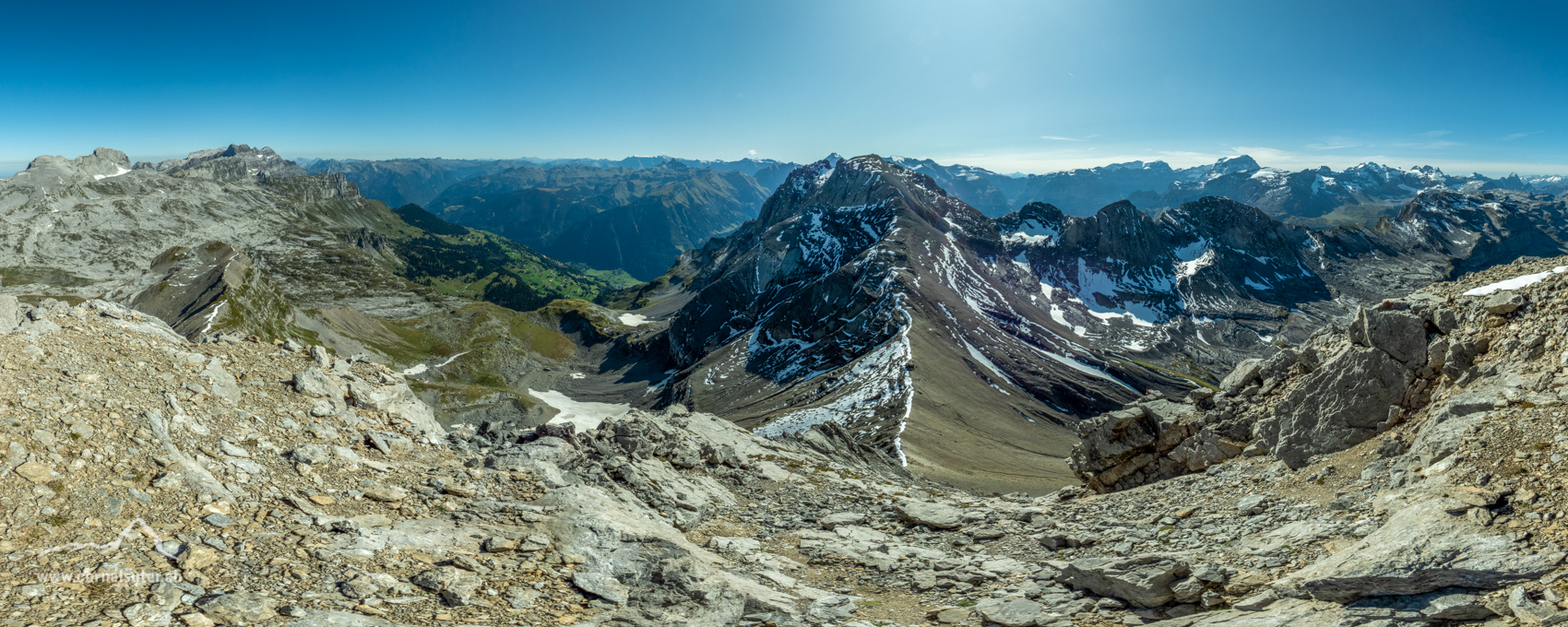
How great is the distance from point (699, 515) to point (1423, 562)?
2312 centimetres

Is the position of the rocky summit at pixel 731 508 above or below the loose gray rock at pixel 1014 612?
above

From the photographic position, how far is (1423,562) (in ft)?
43.1

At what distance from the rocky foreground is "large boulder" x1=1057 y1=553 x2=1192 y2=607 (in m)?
0.07

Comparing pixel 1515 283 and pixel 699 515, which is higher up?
pixel 1515 283

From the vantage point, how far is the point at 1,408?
50.8ft

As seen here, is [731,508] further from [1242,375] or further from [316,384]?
[1242,375]

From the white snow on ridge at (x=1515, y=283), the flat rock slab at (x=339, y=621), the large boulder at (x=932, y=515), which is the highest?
the white snow on ridge at (x=1515, y=283)

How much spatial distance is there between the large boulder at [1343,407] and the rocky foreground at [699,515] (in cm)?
9

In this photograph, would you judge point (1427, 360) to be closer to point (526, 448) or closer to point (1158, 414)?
point (1158, 414)

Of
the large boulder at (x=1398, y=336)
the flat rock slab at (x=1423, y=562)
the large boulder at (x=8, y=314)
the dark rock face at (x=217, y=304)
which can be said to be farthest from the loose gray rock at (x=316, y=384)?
the dark rock face at (x=217, y=304)

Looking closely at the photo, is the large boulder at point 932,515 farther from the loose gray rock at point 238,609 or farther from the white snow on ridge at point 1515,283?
the loose gray rock at point 238,609

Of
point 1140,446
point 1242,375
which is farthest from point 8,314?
point 1242,375

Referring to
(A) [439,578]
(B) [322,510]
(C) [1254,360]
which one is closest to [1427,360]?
(C) [1254,360]

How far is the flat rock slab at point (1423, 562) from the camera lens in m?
12.4
